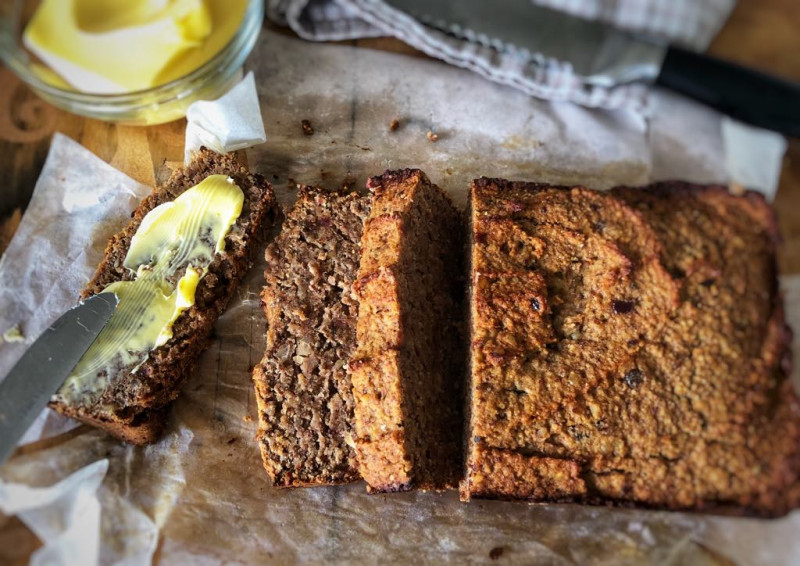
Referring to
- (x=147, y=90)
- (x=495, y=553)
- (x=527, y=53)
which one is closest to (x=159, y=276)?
(x=147, y=90)

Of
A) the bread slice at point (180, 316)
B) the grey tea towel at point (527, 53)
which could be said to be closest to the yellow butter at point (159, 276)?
the bread slice at point (180, 316)

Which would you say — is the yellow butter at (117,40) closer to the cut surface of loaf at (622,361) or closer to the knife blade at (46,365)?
the knife blade at (46,365)

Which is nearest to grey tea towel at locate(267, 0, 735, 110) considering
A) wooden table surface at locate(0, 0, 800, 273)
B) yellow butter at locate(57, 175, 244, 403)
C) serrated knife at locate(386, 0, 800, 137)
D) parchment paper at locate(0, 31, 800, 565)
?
serrated knife at locate(386, 0, 800, 137)

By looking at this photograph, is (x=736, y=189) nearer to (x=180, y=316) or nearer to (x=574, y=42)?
(x=574, y=42)

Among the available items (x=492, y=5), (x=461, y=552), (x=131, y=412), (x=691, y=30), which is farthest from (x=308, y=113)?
(x=461, y=552)

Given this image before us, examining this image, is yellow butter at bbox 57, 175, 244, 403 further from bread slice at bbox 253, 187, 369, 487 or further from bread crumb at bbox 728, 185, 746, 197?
bread crumb at bbox 728, 185, 746, 197

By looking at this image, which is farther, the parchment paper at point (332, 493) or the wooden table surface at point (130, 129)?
the wooden table surface at point (130, 129)
